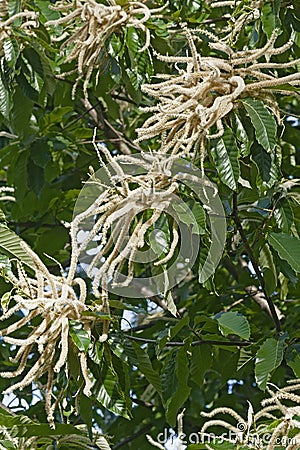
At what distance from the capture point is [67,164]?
12.0 ft

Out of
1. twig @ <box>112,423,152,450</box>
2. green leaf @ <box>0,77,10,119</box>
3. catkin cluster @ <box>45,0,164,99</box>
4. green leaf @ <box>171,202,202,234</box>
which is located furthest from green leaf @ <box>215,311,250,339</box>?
twig @ <box>112,423,152,450</box>

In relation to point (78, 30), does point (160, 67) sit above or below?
below

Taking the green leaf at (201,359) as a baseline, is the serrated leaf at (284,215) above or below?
above

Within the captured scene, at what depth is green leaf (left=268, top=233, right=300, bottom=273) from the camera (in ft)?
7.19

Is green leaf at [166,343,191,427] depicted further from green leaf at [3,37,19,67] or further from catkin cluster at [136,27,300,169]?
green leaf at [3,37,19,67]

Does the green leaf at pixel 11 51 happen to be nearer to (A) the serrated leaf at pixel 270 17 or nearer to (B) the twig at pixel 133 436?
(A) the serrated leaf at pixel 270 17

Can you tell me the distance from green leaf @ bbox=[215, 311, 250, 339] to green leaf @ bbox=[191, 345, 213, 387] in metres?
0.39

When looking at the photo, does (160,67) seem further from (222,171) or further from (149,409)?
(149,409)

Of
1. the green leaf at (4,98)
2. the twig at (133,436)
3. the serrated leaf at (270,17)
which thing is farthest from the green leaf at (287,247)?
the twig at (133,436)

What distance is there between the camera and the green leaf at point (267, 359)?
2074 millimetres

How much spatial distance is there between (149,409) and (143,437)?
0.16 m

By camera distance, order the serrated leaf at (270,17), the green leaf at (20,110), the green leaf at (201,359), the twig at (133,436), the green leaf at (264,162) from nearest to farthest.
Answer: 1. the green leaf at (264,162)
2. the serrated leaf at (270,17)
3. the green leaf at (201,359)
4. the green leaf at (20,110)
5. the twig at (133,436)

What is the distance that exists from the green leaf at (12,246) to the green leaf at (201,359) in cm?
77

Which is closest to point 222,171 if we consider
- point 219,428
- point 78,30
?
point 78,30
